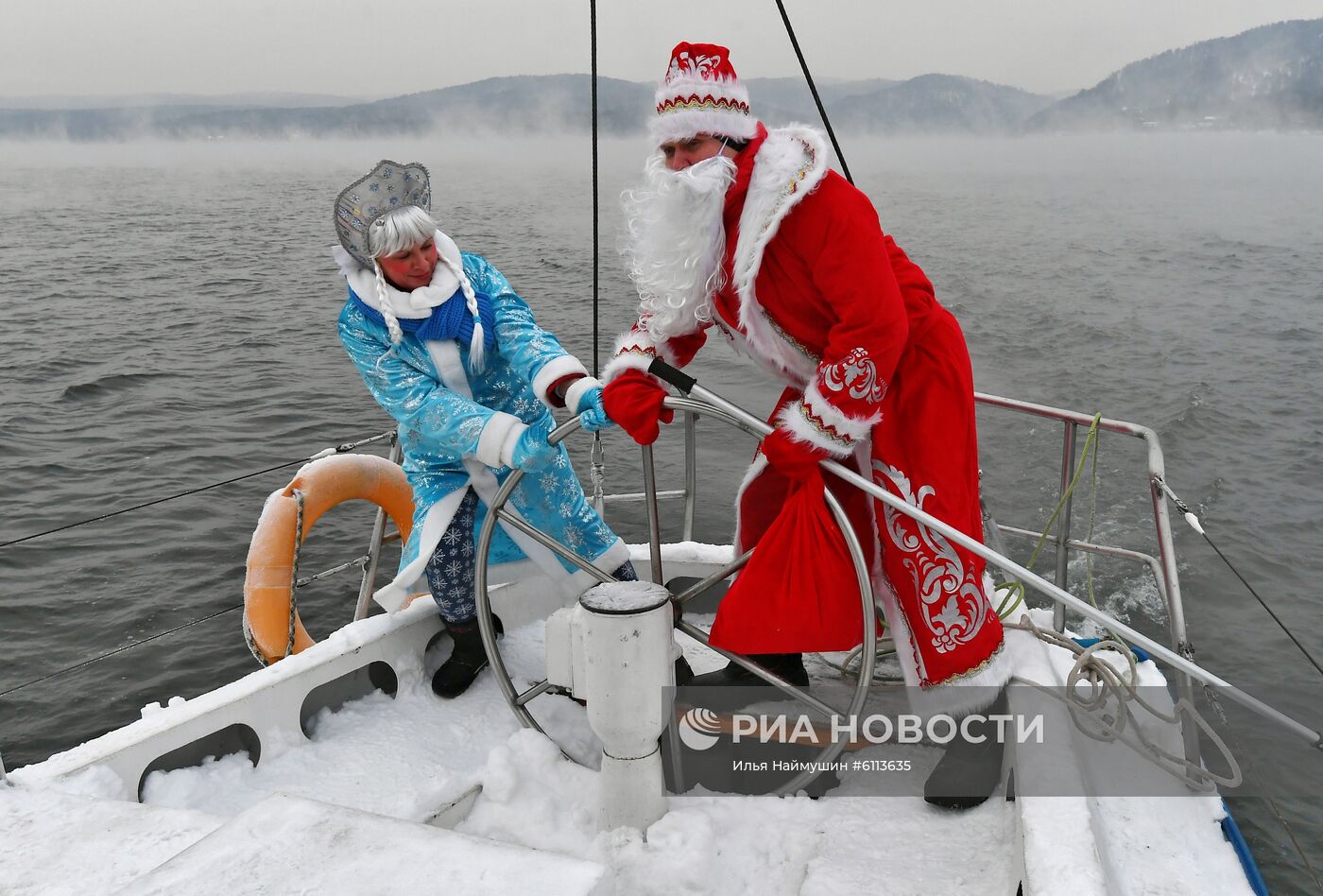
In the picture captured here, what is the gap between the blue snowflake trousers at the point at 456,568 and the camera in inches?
104

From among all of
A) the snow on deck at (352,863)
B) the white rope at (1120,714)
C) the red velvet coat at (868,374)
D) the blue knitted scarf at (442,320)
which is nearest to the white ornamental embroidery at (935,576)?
the red velvet coat at (868,374)

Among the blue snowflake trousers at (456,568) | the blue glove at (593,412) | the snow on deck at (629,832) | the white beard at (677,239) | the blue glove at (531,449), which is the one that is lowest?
the snow on deck at (629,832)

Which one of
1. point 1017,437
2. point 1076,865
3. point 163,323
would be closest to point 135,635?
point 1076,865

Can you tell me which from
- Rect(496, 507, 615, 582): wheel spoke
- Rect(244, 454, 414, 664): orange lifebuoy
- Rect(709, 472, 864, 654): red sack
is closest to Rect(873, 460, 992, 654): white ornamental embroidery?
Rect(709, 472, 864, 654): red sack

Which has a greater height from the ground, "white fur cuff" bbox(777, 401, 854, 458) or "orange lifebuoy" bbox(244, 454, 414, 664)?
"white fur cuff" bbox(777, 401, 854, 458)

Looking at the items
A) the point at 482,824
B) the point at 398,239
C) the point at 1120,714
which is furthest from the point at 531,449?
the point at 1120,714

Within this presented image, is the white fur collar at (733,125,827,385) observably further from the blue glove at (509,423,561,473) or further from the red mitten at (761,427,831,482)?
the blue glove at (509,423,561,473)

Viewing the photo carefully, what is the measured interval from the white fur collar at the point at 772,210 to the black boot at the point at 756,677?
700mm

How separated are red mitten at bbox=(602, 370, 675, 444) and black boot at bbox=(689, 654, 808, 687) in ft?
2.08

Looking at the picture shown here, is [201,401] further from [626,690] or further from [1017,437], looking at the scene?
[626,690]

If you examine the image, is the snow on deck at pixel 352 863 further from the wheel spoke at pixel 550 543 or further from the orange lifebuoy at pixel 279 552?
the orange lifebuoy at pixel 279 552

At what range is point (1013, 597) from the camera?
2.68 metres

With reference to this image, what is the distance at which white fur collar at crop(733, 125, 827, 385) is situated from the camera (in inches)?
73.2

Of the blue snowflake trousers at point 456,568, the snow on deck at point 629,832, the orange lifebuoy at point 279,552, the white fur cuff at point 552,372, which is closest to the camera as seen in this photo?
the snow on deck at point 629,832
